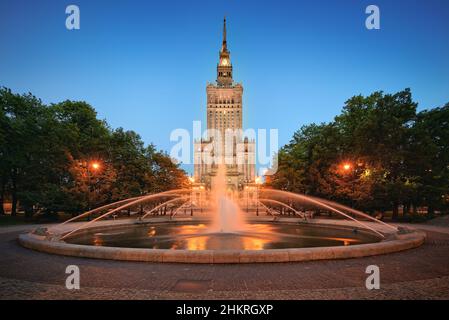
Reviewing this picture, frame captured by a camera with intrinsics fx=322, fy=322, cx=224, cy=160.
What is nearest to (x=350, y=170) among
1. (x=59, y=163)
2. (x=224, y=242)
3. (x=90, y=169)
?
(x=224, y=242)

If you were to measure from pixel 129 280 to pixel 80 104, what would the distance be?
148ft

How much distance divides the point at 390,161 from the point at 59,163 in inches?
1421

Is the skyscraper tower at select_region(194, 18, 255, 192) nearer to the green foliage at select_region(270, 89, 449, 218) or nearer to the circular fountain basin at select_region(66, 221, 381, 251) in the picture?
the green foliage at select_region(270, 89, 449, 218)

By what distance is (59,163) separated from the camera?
3519 cm

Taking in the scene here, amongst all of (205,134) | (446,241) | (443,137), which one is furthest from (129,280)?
(205,134)

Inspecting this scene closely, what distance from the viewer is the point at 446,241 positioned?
1870cm

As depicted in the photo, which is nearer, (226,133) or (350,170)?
(350,170)

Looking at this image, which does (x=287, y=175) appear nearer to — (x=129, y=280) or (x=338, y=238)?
(x=338, y=238)

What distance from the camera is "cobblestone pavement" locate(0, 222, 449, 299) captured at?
8.55 meters

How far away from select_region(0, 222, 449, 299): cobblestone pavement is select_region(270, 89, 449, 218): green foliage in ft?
75.3

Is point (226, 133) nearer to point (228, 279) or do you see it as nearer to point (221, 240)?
point (221, 240)

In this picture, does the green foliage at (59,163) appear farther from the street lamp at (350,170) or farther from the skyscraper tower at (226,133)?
the skyscraper tower at (226,133)

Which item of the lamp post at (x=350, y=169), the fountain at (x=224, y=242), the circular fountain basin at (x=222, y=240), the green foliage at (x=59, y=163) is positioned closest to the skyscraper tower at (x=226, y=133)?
the green foliage at (x=59, y=163)

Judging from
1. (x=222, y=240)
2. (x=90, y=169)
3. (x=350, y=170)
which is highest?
(x=90, y=169)
